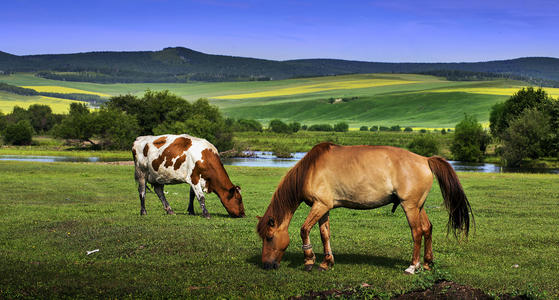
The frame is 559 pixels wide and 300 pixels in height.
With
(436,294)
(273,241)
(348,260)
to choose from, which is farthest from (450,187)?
(273,241)

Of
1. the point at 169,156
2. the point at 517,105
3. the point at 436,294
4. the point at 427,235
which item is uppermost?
the point at 169,156

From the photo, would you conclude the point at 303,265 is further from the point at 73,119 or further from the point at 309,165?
the point at 73,119

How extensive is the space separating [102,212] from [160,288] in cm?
1060

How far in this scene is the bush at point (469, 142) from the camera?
8131 centimetres

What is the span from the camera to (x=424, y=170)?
32.2 feet

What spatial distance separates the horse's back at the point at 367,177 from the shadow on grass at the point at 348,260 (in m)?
1.46

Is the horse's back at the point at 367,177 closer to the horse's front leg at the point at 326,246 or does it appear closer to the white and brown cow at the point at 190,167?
the horse's front leg at the point at 326,246

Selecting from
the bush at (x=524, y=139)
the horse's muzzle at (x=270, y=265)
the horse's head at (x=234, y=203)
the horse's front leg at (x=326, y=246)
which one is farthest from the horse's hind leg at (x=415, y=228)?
the bush at (x=524, y=139)

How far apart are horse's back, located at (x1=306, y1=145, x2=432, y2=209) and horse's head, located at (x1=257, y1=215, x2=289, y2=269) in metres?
0.93

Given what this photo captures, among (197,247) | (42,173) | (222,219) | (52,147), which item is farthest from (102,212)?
(52,147)

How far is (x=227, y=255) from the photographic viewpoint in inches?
448

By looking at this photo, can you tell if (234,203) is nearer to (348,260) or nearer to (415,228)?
(348,260)

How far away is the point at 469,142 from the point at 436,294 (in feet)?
259

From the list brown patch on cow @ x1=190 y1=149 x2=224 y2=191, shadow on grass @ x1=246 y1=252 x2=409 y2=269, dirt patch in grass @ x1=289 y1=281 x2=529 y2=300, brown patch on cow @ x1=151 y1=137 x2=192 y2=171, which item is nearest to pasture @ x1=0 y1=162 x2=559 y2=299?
shadow on grass @ x1=246 y1=252 x2=409 y2=269
